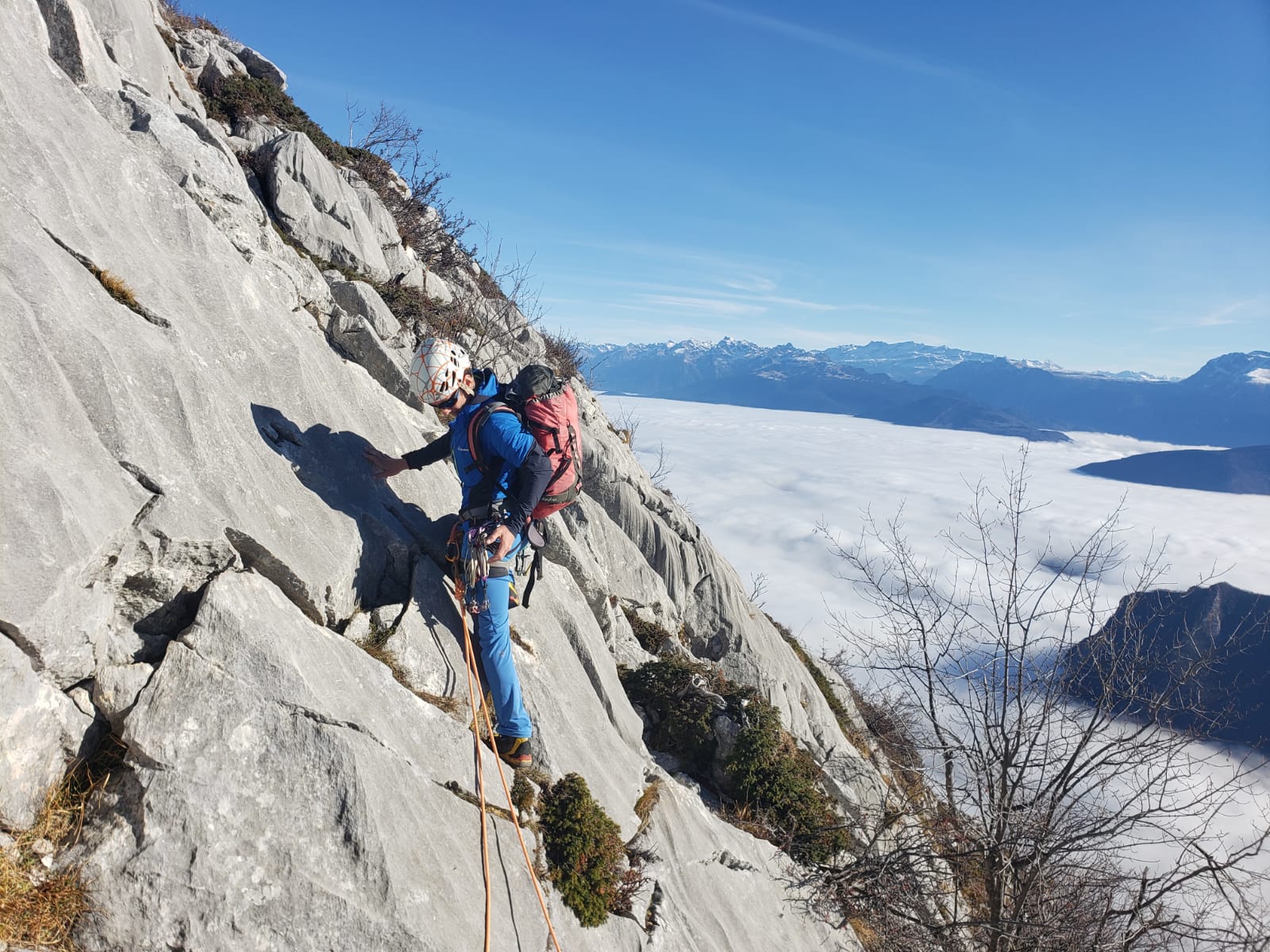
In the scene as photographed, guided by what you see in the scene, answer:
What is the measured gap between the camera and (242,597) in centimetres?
521

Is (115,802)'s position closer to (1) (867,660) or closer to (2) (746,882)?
(2) (746,882)

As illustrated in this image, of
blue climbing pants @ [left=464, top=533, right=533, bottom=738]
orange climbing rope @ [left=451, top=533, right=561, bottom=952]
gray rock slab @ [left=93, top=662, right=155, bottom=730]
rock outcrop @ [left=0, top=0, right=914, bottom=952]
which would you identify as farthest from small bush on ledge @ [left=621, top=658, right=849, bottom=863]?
gray rock slab @ [left=93, top=662, right=155, bottom=730]

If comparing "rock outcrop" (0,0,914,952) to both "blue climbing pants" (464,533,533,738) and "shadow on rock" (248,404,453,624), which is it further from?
"blue climbing pants" (464,533,533,738)

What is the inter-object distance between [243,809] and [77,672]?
142 cm

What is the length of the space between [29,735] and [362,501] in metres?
3.51

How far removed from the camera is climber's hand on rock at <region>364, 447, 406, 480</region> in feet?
24.8

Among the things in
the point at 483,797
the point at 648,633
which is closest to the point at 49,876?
the point at 483,797

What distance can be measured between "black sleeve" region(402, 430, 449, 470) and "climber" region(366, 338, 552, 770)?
58 mm

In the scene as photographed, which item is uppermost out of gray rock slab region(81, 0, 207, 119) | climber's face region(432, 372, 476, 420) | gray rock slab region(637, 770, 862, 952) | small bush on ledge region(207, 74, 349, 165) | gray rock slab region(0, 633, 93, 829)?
small bush on ledge region(207, 74, 349, 165)

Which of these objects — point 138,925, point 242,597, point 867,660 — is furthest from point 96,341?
point 867,660

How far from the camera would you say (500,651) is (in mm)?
6895

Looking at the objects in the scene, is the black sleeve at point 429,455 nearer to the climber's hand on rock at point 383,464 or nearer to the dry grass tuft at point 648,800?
the climber's hand on rock at point 383,464

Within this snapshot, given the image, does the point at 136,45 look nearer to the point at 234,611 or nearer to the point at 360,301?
the point at 360,301

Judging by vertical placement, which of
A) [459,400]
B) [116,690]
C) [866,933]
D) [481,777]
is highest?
[459,400]
